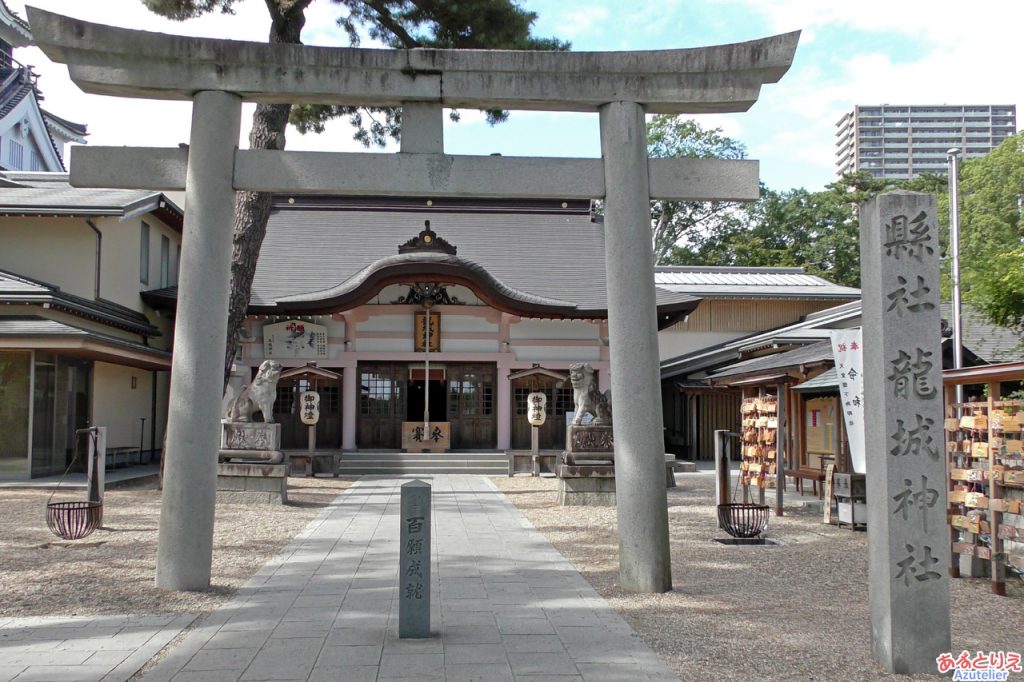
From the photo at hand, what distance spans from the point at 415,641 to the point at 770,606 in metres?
2.86

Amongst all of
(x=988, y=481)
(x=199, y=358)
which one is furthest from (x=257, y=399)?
(x=988, y=481)

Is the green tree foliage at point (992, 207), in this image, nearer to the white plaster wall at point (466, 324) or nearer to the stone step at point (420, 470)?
the white plaster wall at point (466, 324)

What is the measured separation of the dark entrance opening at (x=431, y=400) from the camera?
2289cm

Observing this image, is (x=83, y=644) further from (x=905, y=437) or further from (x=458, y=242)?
(x=458, y=242)

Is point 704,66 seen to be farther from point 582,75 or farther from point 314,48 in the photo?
point 314,48

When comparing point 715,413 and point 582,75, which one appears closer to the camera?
point 582,75

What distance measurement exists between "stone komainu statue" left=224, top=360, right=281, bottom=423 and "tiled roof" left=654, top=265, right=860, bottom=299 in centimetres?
1696

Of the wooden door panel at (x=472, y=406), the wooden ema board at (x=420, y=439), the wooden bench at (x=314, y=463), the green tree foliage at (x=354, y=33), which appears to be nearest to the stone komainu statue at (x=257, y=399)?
the green tree foliage at (x=354, y=33)

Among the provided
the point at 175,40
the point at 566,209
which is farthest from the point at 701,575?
the point at 566,209

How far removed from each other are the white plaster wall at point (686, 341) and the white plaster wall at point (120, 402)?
15.6 m

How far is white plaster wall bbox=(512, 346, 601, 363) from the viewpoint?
2241 centimetres

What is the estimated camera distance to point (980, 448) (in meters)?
7.26

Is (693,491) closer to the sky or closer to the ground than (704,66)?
closer to the ground

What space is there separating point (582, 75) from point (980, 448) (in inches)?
181
